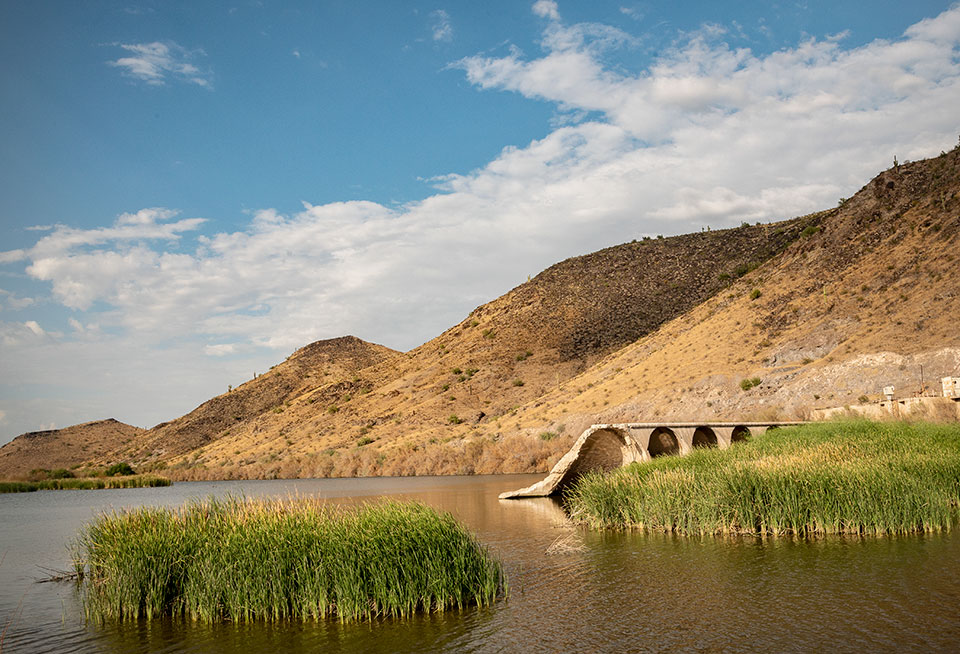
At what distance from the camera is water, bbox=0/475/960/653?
10.9 m

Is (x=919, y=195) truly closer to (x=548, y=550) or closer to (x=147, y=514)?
(x=548, y=550)

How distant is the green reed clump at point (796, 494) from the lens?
59.3ft

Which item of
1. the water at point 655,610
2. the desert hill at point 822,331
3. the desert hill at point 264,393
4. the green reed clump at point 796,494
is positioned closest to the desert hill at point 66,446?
the desert hill at point 264,393

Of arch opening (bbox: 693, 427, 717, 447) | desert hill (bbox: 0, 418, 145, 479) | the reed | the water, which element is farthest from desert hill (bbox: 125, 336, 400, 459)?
the water

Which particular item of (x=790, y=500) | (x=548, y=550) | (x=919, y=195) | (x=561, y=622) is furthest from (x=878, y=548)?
(x=919, y=195)

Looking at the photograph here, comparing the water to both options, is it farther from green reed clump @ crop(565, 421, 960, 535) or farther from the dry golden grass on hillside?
the dry golden grass on hillside

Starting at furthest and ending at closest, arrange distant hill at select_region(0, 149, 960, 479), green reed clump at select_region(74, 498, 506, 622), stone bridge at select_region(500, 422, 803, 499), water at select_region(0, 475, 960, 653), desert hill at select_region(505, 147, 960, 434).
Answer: distant hill at select_region(0, 149, 960, 479) < desert hill at select_region(505, 147, 960, 434) < stone bridge at select_region(500, 422, 803, 499) < green reed clump at select_region(74, 498, 506, 622) < water at select_region(0, 475, 960, 653)

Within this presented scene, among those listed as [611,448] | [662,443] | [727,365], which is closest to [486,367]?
[727,365]

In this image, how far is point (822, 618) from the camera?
1153cm

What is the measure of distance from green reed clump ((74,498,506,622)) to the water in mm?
445

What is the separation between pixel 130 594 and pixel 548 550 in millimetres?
9139

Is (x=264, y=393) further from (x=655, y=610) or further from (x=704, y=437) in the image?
(x=655, y=610)

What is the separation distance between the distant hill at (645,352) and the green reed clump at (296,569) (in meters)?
38.6

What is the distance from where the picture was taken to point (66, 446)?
391 feet
